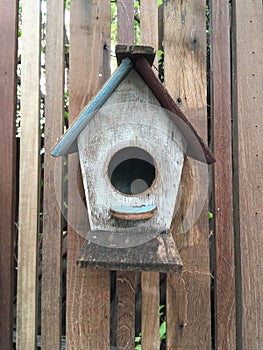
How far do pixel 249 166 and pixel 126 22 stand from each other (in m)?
0.71

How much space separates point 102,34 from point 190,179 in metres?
0.65

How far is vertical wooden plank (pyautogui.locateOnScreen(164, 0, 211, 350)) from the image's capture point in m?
1.17

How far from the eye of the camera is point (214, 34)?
1.24m

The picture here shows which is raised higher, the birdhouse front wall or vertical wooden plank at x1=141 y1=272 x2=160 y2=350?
the birdhouse front wall

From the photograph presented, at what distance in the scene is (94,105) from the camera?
94 centimetres

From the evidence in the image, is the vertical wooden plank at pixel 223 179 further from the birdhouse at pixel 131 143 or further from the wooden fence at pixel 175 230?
the birdhouse at pixel 131 143

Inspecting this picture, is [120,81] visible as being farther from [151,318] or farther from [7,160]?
[151,318]

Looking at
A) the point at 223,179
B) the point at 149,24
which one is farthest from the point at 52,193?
the point at 149,24

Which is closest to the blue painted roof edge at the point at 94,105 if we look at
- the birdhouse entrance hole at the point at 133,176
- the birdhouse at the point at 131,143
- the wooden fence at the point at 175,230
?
the birdhouse at the point at 131,143

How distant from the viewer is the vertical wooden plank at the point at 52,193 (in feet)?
3.80

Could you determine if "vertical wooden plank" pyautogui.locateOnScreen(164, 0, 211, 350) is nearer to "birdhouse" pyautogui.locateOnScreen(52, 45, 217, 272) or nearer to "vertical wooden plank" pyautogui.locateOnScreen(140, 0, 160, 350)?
"vertical wooden plank" pyautogui.locateOnScreen(140, 0, 160, 350)

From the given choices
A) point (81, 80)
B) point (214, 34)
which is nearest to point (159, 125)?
point (81, 80)

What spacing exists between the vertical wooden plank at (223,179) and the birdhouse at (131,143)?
236 mm

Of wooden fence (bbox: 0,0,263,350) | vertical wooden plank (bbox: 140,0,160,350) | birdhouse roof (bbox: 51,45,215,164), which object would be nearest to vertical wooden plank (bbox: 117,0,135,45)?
wooden fence (bbox: 0,0,263,350)
